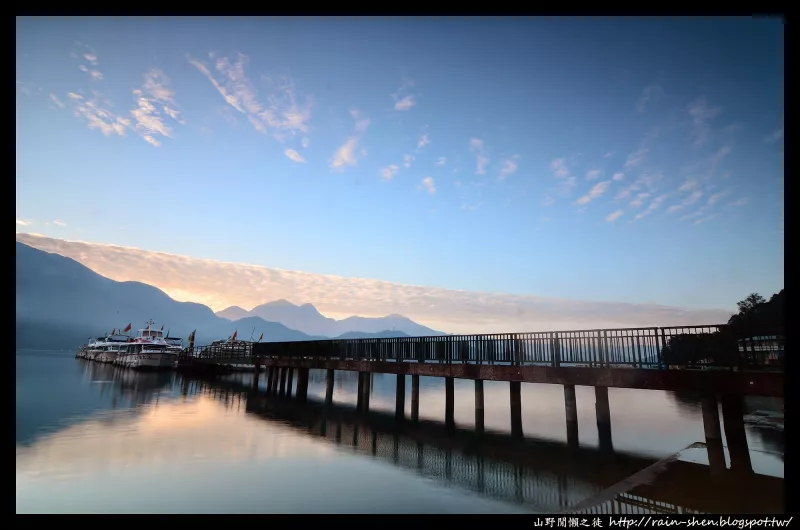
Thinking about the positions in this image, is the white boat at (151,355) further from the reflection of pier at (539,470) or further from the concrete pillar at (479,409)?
the concrete pillar at (479,409)

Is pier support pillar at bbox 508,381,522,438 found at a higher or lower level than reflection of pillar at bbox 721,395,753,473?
lower

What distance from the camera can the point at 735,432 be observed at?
13.8 metres

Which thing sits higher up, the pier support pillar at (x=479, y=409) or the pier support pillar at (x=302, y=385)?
the pier support pillar at (x=479, y=409)

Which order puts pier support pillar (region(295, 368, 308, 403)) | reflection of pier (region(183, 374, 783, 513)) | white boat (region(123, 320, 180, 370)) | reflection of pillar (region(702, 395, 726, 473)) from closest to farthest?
reflection of pier (region(183, 374, 783, 513))
reflection of pillar (region(702, 395, 726, 473))
pier support pillar (region(295, 368, 308, 403))
white boat (region(123, 320, 180, 370))

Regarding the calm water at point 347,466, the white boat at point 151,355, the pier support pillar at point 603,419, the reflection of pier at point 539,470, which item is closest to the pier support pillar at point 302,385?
the calm water at point 347,466

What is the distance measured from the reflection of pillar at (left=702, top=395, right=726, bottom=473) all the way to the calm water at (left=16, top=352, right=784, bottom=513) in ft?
1.98

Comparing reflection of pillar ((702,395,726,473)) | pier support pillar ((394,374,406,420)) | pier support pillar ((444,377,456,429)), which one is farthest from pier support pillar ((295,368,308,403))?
reflection of pillar ((702,395,726,473))

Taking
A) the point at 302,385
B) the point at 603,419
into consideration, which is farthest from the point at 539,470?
the point at 302,385

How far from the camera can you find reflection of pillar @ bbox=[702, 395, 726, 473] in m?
13.2

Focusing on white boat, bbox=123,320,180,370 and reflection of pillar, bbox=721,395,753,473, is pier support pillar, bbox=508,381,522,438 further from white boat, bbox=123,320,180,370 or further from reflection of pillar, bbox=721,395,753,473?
white boat, bbox=123,320,180,370

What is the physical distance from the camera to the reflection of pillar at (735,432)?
13398 mm

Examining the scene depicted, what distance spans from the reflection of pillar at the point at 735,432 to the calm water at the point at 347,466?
0.58 m

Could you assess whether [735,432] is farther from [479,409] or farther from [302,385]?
[302,385]

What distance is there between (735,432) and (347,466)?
14.2 metres
